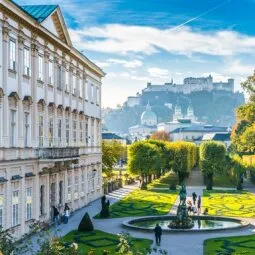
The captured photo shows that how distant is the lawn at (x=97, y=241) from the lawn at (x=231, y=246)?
357 centimetres

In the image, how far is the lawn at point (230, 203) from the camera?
51094 millimetres

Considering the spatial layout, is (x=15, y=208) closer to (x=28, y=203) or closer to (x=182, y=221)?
(x=28, y=203)

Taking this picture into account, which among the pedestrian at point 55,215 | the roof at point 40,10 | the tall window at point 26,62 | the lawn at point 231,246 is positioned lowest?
the lawn at point 231,246

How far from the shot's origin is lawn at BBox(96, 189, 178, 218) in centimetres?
5116

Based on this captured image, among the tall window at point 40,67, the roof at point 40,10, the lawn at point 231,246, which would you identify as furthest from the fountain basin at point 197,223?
the roof at point 40,10

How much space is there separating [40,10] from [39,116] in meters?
8.33

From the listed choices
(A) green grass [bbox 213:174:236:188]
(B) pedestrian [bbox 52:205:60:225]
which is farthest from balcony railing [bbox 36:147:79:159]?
(A) green grass [bbox 213:174:236:188]

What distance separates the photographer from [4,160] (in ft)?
108

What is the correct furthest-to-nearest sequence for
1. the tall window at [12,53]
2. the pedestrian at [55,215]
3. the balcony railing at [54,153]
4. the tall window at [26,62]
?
the pedestrian at [55,215] < the balcony railing at [54,153] < the tall window at [26,62] < the tall window at [12,53]

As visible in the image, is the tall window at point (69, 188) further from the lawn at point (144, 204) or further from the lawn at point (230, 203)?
the lawn at point (230, 203)

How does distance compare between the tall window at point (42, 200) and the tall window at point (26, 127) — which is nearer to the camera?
the tall window at point (26, 127)

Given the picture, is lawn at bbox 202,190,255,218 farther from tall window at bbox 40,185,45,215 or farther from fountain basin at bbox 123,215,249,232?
tall window at bbox 40,185,45,215

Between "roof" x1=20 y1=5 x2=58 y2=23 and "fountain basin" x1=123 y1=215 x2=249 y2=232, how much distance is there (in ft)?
52.0

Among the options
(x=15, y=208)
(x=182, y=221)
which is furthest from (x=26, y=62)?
(x=182, y=221)
